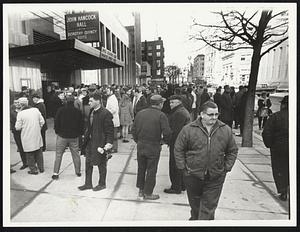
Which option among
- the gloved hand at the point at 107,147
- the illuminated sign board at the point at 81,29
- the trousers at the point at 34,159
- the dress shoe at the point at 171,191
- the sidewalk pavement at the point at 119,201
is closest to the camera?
the sidewalk pavement at the point at 119,201

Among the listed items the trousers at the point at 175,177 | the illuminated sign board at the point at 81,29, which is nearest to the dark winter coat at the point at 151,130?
the trousers at the point at 175,177

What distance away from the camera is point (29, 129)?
4.71 metres

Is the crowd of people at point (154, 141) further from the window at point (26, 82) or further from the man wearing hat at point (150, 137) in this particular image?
the window at point (26, 82)

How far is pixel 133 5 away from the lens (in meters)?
3.50

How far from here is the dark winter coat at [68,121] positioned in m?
4.56

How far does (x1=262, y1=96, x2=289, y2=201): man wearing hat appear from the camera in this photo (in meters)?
3.62

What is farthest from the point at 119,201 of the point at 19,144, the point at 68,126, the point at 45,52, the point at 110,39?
the point at 110,39

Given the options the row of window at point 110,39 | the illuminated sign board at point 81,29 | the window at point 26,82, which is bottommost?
the window at point 26,82

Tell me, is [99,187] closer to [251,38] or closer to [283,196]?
[283,196]

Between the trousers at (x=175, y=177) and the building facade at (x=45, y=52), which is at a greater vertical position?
the building facade at (x=45, y=52)

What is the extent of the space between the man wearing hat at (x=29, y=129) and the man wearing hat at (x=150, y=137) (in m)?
2.05

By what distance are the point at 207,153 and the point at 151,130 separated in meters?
1.15

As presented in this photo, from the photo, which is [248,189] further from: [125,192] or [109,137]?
[109,137]

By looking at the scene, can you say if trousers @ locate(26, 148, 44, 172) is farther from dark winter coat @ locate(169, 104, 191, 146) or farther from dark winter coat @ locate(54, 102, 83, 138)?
dark winter coat @ locate(169, 104, 191, 146)
